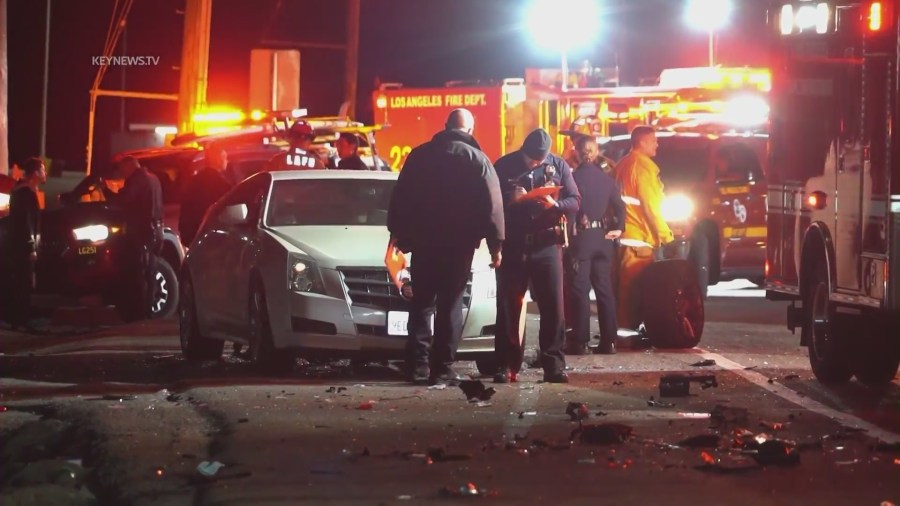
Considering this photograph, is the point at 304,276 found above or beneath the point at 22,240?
beneath

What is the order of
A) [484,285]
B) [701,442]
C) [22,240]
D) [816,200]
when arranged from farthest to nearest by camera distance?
[22,240], [484,285], [816,200], [701,442]

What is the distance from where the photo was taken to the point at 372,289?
11773 millimetres

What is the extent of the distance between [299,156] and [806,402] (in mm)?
6842

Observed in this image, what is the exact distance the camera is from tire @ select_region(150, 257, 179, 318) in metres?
17.7

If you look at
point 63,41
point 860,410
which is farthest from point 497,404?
point 63,41

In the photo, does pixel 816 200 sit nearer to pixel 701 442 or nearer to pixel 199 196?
pixel 701 442

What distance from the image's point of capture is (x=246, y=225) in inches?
504

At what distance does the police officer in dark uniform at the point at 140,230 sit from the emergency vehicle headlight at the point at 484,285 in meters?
5.73

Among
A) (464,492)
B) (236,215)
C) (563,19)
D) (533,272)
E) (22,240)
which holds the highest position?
(563,19)

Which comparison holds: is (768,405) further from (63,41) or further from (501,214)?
(63,41)

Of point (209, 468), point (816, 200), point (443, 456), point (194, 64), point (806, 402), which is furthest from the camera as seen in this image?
point (194, 64)

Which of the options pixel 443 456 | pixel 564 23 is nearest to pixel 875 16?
pixel 443 456

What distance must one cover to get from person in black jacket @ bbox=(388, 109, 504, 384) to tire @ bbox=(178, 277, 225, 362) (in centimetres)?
263

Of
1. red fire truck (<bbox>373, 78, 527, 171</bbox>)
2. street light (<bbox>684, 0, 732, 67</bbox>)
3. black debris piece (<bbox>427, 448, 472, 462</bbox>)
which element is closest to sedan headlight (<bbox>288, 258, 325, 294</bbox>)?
black debris piece (<bbox>427, 448, 472, 462</bbox>)
